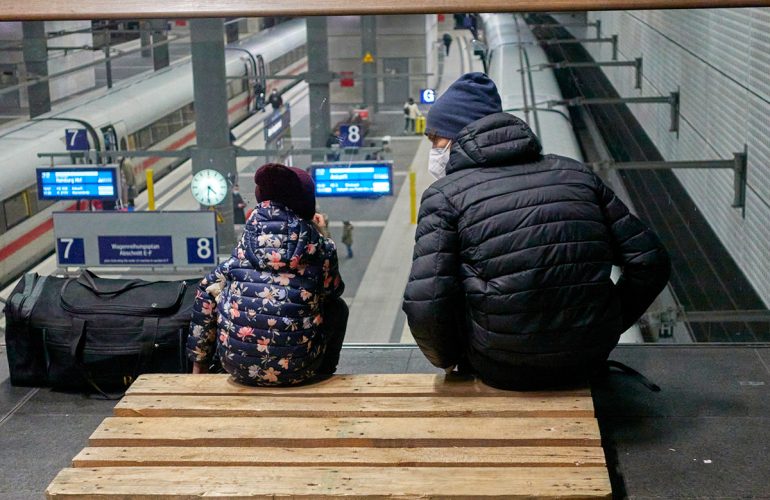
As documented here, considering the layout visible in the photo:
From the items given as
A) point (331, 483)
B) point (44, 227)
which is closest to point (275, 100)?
point (44, 227)

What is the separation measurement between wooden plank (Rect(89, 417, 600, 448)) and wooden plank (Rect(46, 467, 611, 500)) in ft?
0.59

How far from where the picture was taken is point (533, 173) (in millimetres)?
3518

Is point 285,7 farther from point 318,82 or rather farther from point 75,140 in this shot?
point 75,140

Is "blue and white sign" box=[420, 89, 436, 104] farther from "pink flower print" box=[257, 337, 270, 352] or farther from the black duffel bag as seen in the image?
"pink flower print" box=[257, 337, 270, 352]

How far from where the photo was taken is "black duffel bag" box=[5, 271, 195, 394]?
4406 millimetres

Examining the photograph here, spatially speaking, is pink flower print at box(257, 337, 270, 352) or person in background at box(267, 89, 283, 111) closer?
pink flower print at box(257, 337, 270, 352)

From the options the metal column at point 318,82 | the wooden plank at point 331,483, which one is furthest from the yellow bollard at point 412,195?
the wooden plank at point 331,483

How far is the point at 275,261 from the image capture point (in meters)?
3.79

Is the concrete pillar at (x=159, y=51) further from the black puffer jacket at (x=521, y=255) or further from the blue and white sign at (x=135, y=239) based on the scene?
the black puffer jacket at (x=521, y=255)

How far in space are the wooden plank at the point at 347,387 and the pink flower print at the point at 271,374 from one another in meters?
0.04

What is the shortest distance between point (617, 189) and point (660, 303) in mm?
818

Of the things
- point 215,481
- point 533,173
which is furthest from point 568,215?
point 215,481

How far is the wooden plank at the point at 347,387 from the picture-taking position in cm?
373

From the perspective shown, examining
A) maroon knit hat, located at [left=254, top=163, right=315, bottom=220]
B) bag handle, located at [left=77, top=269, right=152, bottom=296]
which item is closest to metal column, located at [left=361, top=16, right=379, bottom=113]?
bag handle, located at [left=77, top=269, right=152, bottom=296]
